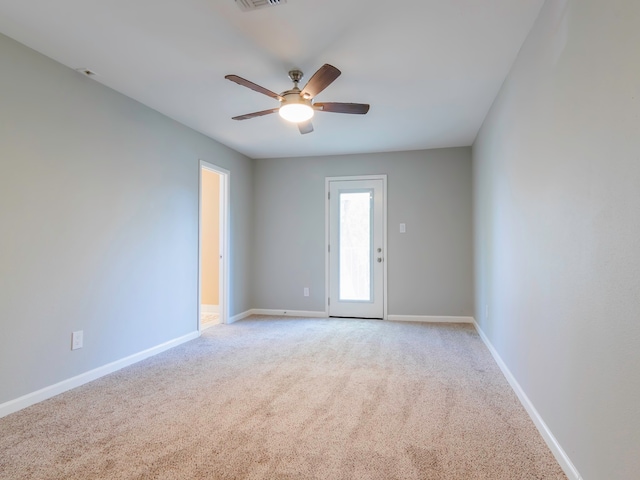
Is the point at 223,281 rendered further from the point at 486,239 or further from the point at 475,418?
the point at 475,418

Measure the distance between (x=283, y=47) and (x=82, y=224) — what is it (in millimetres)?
2016

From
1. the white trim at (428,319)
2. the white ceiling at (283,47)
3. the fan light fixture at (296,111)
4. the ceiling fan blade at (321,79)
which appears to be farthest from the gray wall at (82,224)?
the white trim at (428,319)

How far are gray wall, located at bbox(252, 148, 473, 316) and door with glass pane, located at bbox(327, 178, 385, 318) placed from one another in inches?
5.6

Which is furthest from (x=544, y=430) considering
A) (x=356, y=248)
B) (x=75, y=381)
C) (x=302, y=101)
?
(x=356, y=248)

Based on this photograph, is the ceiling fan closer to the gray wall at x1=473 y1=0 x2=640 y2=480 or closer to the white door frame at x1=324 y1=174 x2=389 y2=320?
the gray wall at x1=473 y1=0 x2=640 y2=480

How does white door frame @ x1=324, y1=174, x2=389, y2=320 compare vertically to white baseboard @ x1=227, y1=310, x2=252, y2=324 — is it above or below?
above

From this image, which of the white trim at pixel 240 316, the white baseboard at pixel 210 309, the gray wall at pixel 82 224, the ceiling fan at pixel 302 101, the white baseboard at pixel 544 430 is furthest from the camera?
the white baseboard at pixel 210 309

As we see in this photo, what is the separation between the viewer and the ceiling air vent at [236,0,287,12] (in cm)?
200

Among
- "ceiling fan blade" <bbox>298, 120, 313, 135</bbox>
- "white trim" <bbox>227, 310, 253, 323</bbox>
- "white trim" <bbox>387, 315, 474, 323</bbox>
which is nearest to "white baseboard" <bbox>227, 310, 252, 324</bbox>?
"white trim" <bbox>227, 310, 253, 323</bbox>

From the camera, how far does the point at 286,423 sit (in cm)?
218

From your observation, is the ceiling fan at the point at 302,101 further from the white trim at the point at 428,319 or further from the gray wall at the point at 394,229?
the white trim at the point at 428,319

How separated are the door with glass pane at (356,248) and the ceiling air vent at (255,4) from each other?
11.4 feet

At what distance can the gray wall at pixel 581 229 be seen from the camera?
1.21 m

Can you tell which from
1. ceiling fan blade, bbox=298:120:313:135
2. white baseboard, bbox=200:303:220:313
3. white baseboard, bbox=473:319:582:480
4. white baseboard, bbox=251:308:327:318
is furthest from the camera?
white baseboard, bbox=200:303:220:313
